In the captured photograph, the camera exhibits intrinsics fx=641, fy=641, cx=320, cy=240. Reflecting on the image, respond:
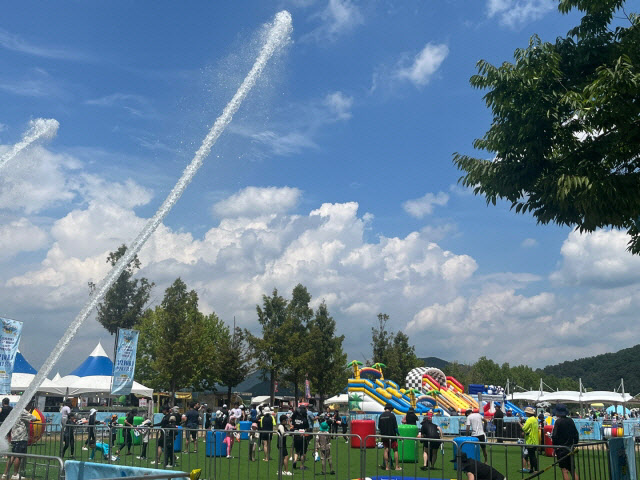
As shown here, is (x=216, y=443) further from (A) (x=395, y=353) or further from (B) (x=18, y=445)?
(A) (x=395, y=353)

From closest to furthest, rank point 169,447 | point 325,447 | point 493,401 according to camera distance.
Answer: point 325,447 < point 169,447 < point 493,401

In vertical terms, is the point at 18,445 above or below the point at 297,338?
below

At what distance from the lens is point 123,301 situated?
61.7 metres

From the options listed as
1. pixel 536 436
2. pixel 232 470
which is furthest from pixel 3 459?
pixel 536 436

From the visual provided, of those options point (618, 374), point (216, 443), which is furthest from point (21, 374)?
point (618, 374)

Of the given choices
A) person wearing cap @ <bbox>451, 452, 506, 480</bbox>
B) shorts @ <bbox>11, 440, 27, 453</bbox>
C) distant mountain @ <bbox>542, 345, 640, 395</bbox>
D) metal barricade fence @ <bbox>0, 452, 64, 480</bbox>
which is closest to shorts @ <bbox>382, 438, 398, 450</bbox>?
person wearing cap @ <bbox>451, 452, 506, 480</bbox>

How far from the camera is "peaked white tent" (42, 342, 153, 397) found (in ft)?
115

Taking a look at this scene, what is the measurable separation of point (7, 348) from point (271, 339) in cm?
3354

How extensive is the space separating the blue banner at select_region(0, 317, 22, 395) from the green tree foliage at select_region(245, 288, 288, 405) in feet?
108

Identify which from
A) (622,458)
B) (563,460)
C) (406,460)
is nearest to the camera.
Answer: (563,460)

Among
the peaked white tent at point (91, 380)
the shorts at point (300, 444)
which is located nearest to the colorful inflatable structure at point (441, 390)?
the peaked white tent at point (91, 380)

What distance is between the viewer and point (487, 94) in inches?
595

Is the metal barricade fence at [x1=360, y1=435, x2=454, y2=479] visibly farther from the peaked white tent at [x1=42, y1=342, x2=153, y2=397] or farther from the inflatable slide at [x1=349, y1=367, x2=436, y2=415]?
the peaked white tent at [x1=42, y1=342, x2=153, y2=397]

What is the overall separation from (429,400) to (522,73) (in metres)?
30.5
